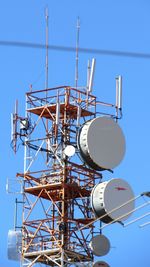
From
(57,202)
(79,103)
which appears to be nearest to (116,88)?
(79,103)

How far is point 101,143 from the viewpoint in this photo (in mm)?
61812

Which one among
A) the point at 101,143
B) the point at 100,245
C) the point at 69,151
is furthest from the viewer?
the point at 69,151

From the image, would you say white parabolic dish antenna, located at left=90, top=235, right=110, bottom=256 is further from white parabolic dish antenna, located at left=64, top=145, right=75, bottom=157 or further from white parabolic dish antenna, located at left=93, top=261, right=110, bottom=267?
white parabolic dish antenna, located at left=64, top=145, right=75, bottom=157

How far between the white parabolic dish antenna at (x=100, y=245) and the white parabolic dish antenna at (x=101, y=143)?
379 cm

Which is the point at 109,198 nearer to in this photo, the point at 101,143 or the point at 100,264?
the point at 101,143

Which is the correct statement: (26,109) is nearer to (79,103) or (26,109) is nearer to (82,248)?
(79,103)

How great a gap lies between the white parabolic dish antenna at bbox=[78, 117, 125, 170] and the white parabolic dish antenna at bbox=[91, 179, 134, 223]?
4.24ft

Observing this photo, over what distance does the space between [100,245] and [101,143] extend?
17.8 feet

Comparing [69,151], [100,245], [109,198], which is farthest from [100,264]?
[69,151]

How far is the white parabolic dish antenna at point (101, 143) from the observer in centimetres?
6116

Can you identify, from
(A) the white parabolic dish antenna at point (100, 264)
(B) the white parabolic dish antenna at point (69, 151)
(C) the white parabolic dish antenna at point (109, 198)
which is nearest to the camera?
(A) the white parabolic dish antenna at point (100, 264)

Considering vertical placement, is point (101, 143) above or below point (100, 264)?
above

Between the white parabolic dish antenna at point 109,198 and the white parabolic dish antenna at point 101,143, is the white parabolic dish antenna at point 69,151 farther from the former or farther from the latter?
the white parabolic dish antenna at point 109,198

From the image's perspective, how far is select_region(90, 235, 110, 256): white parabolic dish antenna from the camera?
200ft
